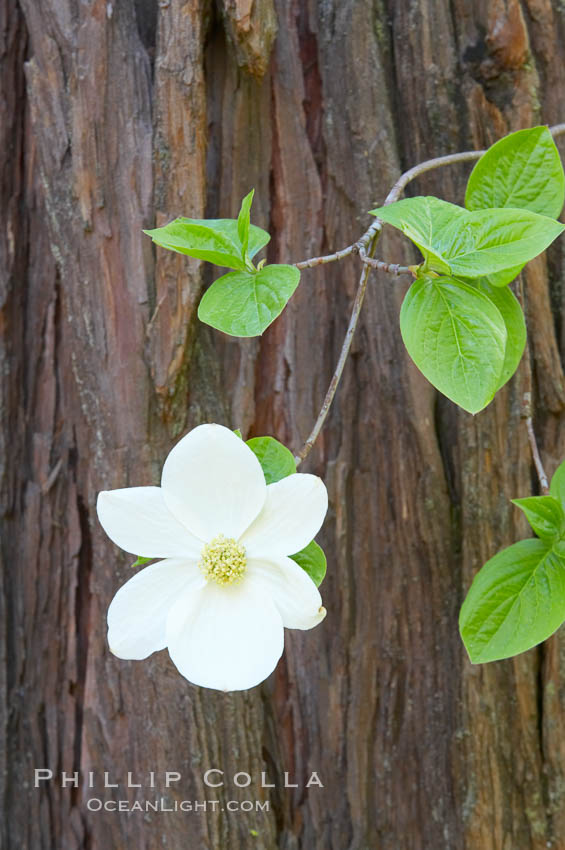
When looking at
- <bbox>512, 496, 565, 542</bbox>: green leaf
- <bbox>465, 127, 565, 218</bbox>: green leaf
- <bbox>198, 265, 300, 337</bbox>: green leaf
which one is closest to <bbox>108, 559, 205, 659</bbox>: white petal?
<bbox>198, 265, 300, 337</bbox>: green leaf

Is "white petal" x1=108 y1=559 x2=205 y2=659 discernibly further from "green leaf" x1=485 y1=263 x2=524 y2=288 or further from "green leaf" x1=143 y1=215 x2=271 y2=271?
"green leaf" x1=485 y1=263 x2=524 y2=288

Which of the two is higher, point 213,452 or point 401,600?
point 213,452

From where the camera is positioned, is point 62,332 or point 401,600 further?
point 62,332

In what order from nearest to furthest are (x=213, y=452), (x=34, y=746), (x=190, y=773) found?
(x=213, y=452)
(x=190, y=773)
(x=34, y=746)

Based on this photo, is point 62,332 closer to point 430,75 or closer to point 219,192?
point 219,192

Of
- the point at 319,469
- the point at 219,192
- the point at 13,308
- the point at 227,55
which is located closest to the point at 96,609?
the point at 319,469
